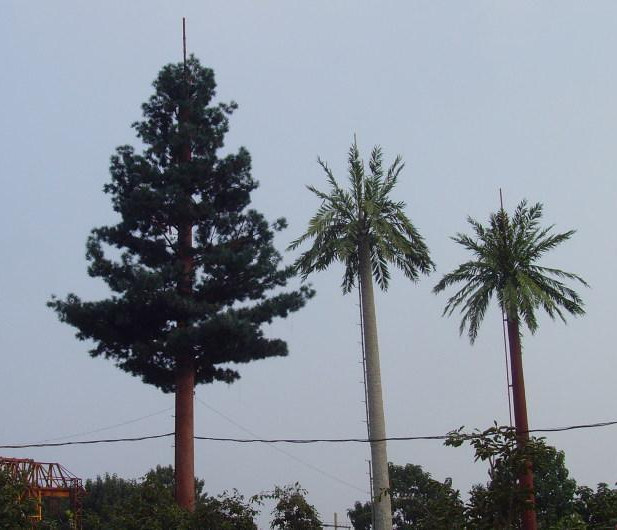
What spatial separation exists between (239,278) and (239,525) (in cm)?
901

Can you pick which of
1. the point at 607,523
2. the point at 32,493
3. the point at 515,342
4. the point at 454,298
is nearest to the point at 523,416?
the point at 515,342

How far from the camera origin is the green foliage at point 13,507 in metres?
28.8

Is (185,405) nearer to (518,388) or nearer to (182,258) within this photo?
(182,258)

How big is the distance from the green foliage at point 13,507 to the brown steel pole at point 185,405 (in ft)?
15.7

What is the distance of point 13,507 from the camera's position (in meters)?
29.0

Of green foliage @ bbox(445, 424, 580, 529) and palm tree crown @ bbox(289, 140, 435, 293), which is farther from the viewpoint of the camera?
palm tree crown @ bbox(289, 140, 435, 293)

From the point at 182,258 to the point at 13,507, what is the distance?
1022 centimetres

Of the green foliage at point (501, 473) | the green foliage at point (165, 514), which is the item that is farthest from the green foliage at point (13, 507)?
the green foliage at point (501, 473)

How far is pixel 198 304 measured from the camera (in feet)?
103

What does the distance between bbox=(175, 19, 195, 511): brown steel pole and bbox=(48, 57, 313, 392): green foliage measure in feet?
0.27

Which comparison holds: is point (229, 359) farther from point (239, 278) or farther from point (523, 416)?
point (523, 416)

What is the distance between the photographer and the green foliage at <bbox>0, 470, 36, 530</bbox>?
94.4ft

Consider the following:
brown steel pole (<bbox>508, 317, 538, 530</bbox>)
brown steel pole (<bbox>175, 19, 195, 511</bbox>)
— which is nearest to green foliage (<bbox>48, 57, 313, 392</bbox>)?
brown steel pole (<bbox>175, 19, 195, 511</bbox>)

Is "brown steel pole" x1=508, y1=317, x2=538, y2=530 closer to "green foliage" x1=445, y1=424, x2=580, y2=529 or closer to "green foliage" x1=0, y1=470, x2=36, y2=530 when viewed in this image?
"green foliage" x1=445, y1=424, x2=580, y2=529
